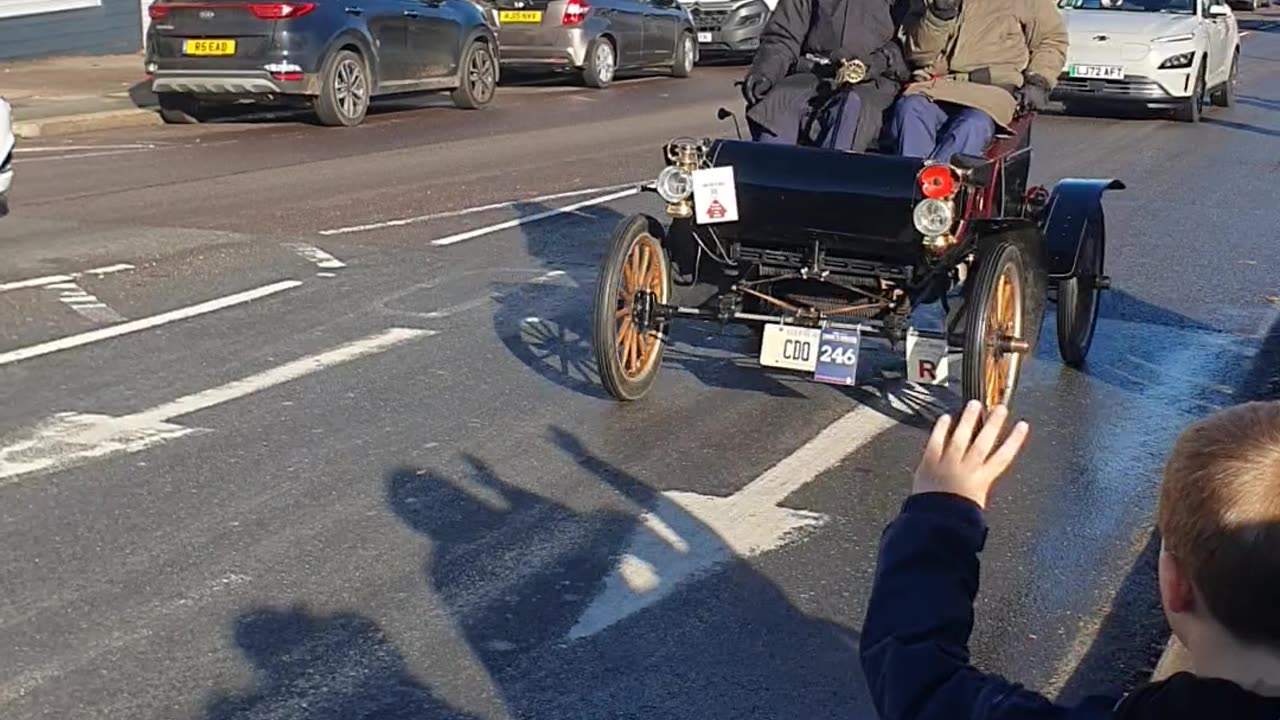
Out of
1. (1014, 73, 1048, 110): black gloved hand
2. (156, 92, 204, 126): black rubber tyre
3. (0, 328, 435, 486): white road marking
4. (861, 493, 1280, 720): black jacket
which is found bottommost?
(156, 92, 204, 126): black rubber tyre

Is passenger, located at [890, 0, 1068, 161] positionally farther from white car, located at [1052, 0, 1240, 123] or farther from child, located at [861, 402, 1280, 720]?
white car, located at [1052, 0, 1240, 123]

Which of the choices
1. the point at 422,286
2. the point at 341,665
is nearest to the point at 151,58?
the point at 422,286

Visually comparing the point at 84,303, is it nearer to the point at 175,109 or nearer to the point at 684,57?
the point at 175,109

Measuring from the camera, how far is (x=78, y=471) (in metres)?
6.00

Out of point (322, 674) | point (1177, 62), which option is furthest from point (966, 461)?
point (1177, 62)

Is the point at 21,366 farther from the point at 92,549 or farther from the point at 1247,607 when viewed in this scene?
the point at 1247,607

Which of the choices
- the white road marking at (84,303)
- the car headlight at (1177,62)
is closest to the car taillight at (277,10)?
the white road marking at (84,303)

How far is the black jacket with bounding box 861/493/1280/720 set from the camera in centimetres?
229

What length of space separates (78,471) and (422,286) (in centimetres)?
341

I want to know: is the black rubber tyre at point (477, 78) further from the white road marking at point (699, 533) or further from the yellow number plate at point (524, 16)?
the white road marking at point (699, 533)

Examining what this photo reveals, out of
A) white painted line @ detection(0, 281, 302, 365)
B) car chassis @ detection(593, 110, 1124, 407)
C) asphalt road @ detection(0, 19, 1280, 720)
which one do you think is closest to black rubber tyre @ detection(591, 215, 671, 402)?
car chassis @ detection(593, 110, 1124, 407)

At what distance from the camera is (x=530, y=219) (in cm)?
1144

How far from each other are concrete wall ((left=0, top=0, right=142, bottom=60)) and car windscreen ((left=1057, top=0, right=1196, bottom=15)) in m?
12.9

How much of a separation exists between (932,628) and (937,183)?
427 cm
